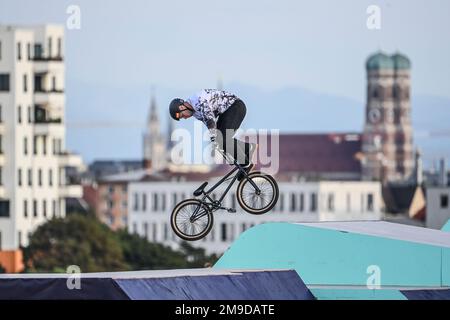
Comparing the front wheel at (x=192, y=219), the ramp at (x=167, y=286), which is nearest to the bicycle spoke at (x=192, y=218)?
the front wheel at (x=192, y=219)

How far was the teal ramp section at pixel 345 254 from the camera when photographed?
54.1 metres

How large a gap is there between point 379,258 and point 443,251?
1.50 m

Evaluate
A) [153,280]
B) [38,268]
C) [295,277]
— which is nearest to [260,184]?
[295,277]

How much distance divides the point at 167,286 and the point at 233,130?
4.82 meters

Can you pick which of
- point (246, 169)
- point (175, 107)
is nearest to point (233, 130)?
point (246, 169)

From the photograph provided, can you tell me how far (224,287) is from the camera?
48.2 m

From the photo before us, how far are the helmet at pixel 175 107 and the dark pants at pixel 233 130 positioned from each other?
90 centimetres

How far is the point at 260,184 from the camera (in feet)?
167

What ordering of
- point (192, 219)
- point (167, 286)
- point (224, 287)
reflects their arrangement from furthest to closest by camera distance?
point (192, 219) < point (224, 287) < point (167, 286)

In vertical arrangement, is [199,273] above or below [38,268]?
above

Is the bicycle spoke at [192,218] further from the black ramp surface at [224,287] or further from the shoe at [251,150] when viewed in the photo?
the black ramp surface at [224,287]

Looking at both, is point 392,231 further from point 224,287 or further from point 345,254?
point 224,287

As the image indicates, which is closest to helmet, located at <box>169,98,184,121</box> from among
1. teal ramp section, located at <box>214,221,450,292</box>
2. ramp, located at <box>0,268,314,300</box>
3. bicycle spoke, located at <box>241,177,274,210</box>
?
bicycle spoke, located at <box>241,177,274,210</box>
